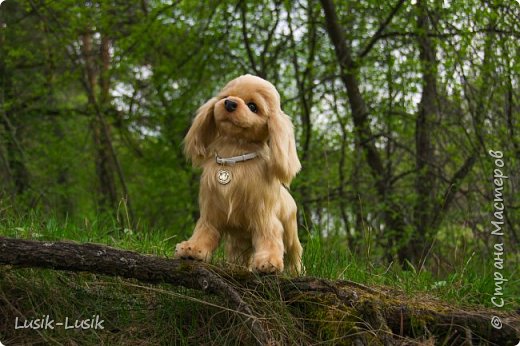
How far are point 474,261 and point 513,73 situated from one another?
8.79 feet

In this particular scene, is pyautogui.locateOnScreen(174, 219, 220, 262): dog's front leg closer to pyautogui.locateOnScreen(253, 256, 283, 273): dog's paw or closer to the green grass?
the green grass

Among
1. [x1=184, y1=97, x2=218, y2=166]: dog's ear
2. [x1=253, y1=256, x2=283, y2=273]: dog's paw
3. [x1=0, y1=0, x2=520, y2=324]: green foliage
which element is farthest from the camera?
[x1=0, y1=0, x2=520, y2=324]: green foliage

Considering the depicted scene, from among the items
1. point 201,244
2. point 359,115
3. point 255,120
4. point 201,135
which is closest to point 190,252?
point 201,244

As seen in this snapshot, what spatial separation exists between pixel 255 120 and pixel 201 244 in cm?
75

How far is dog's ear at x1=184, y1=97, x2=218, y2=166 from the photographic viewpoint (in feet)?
11.3

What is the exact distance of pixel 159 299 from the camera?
357cm

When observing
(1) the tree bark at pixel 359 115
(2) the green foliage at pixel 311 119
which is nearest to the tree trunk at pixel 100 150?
(2) the green foliage at pixel 311 119

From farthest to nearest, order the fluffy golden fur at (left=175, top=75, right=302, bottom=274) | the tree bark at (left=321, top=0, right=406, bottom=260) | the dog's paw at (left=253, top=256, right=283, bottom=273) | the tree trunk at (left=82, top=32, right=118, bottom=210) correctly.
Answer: the tree trunk at (left=82, top=32, right=118, bottom=210)
the tree bark at (left=321, top=0, right=406, bottom=260)
the fluffy golden fur at (left=175, top=75, right=302, bottom=274)
the dog's paw at (left=253, top=256, right=283, bottom=273)

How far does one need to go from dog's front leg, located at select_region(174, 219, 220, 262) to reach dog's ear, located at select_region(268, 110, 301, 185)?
496 mm

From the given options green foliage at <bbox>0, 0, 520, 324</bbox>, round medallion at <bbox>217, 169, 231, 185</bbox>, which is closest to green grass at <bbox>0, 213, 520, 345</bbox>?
green foliage at <bbox>0, 0, 520, 324</bbox>

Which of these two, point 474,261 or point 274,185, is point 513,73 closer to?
point 474,261

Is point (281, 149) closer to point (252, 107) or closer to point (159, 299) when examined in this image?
point (252, 107)

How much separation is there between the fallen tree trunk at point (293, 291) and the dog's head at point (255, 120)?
0.63 meters

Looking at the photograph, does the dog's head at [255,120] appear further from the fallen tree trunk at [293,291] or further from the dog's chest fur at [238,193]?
the fallen tree trunk at [293,291]
